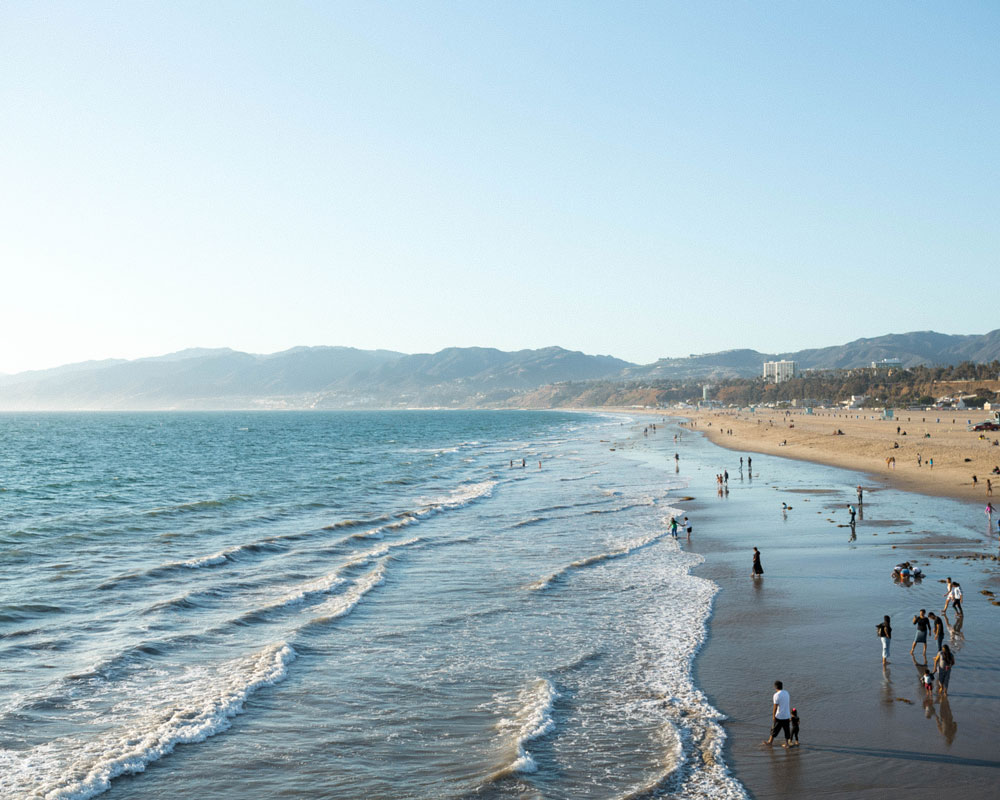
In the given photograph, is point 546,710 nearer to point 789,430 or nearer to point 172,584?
point 172,584

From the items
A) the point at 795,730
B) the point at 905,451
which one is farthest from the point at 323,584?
the point at 905,451

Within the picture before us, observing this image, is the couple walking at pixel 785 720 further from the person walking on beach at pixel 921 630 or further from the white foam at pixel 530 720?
the person walking on beach at pixel 921 630

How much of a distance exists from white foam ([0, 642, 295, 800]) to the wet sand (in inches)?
379

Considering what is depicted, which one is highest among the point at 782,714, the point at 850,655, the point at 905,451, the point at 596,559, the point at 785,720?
the point at 782,714

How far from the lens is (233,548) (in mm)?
31703

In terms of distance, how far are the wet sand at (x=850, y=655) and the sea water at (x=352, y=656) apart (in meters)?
0.98

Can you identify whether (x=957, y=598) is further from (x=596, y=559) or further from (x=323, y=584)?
(x=323, y=584)

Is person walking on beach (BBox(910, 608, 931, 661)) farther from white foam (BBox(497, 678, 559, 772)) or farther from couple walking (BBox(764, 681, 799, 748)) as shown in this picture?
white foam (BBox(497, 678, 559, 772))

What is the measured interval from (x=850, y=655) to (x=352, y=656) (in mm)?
11757

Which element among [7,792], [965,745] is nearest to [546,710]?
[965,745]

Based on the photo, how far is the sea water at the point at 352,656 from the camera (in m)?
12.4

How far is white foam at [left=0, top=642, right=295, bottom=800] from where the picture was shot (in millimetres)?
11930

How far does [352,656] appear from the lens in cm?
1812

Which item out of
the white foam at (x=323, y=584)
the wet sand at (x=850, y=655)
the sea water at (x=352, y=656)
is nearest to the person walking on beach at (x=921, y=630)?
the wet sand at (x=850, y=655)
